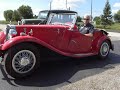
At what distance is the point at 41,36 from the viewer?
6.52 meters

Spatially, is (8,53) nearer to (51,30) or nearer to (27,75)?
(27,75)

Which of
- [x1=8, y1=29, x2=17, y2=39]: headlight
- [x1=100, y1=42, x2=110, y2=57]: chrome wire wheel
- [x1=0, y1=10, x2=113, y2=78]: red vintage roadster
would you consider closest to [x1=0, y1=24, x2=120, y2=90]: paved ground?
[x1=0, y1=10, x2=113, y2=78]: red vintage roadster

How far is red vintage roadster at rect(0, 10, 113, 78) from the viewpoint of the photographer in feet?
18.9

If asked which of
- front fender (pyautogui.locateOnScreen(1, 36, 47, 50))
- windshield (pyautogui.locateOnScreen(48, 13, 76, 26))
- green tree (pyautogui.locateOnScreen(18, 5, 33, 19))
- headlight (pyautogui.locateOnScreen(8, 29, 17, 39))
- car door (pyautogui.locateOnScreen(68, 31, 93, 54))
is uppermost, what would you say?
green tree (pyautogui.locateOnScreen(18, 5, 33, 19))

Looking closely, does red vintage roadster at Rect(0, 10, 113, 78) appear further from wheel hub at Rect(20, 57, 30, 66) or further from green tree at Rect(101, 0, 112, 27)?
green tree at Rect(101, 0, 112, 27)

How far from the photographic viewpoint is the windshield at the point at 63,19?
7.54 meters

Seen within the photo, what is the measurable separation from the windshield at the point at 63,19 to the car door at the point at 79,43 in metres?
0.44

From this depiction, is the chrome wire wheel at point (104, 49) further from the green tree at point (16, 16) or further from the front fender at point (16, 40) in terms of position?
the green tree at point (16, 16)

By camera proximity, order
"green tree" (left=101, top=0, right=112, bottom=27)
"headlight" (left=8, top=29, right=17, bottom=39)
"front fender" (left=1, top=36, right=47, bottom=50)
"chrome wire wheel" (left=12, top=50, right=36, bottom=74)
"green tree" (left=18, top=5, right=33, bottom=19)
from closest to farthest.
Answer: "front fender" (left=1, top=36, right=47, bottom=50) → "chrome wire wheel" (left=12, top=50, right=36, bottom=74) → "headlight" (left=8, top=29, right=17, bottom=39) → "green tree" (left=101, top=0, right=112, bottom=27) → "green tree" (left=18, top=5, right=33, bottom=19)

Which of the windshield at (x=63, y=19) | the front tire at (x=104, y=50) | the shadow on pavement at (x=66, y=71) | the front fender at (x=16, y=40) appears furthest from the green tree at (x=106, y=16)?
the front fender at (x=16, y=40)

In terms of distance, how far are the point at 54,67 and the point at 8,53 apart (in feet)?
5.65

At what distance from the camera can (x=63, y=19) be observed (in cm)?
771

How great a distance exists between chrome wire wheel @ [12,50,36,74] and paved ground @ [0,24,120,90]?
248mm

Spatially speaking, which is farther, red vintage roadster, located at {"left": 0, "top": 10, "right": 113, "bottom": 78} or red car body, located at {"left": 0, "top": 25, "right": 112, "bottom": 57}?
red car body, located at {"left": 0, "top": 25, "right": 112, "bottom": 57}
